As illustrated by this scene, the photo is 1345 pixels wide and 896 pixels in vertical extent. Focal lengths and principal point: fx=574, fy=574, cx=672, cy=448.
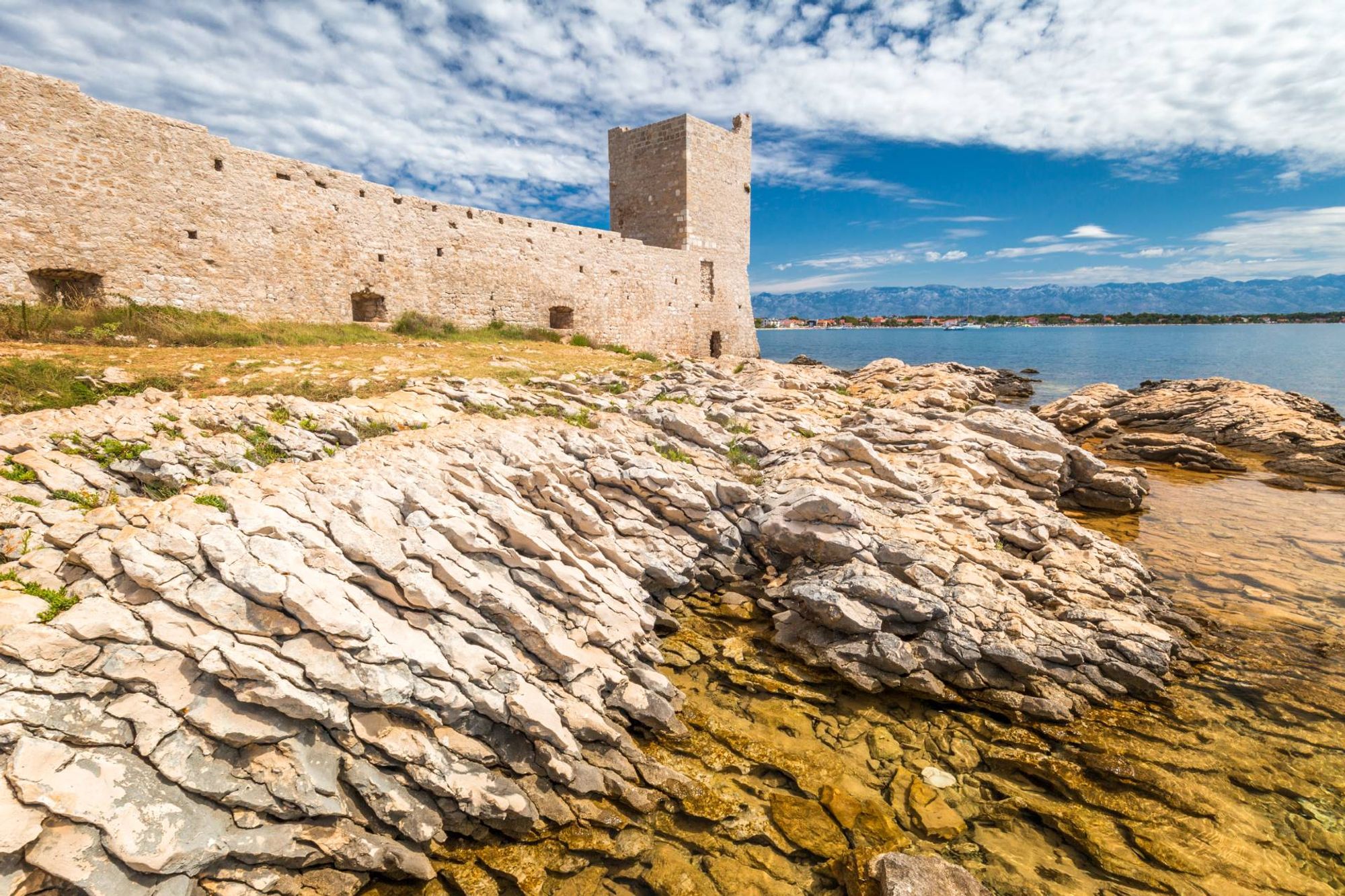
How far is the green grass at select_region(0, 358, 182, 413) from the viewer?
825 centimetres

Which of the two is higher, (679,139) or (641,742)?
(679,139)

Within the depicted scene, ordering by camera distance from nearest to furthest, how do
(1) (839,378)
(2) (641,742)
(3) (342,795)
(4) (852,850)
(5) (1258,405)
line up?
(3) (342,795), (4) (852,850), (2) (641,742), (5) (1258,405), (1) (839,378)

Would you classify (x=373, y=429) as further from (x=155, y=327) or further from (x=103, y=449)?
(x=155, y=327)

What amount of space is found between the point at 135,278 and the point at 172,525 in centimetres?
1220

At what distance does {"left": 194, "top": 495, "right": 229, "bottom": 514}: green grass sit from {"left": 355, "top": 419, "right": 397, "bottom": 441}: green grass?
2.97m

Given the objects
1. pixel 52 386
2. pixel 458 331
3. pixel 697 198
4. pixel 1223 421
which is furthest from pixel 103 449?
pixel 1223 421

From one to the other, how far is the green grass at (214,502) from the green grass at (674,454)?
7.26 meters

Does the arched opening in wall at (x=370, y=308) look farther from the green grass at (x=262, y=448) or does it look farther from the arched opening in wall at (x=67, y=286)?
the green grass at (x=262, y=448)

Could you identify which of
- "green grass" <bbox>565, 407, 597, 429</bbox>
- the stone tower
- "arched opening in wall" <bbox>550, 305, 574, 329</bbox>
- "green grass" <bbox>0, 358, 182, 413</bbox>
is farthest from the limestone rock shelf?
the stone tower

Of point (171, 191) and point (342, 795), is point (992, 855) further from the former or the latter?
point (171, 191)

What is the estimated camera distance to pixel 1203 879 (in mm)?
5395

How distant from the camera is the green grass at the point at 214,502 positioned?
6.37 meters

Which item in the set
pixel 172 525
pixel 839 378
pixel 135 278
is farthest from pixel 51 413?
pixel 839 378

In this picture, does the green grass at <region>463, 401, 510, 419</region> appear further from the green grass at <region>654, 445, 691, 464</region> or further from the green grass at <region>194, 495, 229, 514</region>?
the green grass at <region>194, 495, 229, 514</region>
